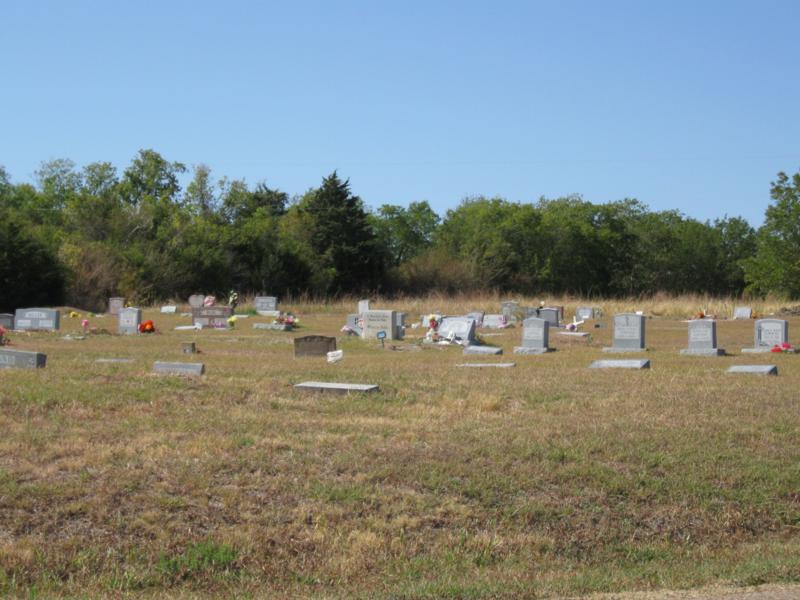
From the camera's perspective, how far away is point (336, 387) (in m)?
12.5

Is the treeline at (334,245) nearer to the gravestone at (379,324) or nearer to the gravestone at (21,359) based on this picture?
the gravestone at (379,324)

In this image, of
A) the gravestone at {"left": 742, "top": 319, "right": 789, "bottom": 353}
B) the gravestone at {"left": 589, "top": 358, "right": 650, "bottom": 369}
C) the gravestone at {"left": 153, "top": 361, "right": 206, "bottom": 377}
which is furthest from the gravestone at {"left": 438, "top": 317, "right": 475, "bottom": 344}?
the gravestone at {"left": 153, "top": 361, "right": 206, "bottom": 377}

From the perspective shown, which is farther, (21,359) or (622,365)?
(622,365)

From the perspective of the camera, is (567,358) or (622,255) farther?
(622,255)

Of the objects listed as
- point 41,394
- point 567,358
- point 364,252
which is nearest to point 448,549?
point 41,394

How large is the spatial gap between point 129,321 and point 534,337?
13.6 m

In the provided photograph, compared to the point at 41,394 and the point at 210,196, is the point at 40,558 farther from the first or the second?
the point at 210,196

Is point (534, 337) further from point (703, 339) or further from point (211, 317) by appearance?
point (211, 317)

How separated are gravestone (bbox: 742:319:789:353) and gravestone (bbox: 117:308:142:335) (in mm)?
18065

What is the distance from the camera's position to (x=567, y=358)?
2097cm

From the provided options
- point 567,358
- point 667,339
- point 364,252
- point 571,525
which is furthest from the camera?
point 364,252

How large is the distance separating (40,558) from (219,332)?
79.1 ft

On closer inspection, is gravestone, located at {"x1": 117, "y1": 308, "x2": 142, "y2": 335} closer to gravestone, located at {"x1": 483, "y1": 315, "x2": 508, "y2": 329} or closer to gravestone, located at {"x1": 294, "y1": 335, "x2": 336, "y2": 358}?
gravestone, located at {"x1": 294, "y1": 335, "x2": 336, "y2": 358}

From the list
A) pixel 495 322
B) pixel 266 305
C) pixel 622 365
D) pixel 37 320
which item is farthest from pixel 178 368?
pixel 266 305
